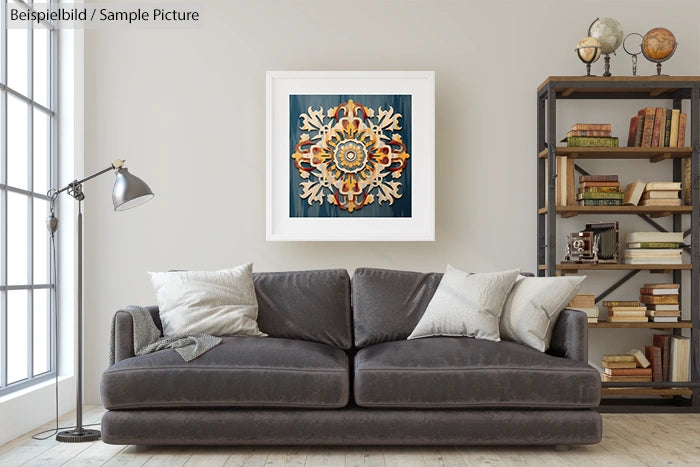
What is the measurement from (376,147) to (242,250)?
3.51 ft

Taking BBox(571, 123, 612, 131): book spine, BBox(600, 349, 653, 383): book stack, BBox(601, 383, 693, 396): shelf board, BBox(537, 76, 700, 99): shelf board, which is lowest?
BBox(601, 383, 693, 396): shelf board

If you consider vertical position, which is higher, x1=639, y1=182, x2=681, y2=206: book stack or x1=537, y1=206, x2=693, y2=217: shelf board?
x1=639, y1=182, x2=681, y2=206: book stack

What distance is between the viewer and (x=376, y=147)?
5.13m

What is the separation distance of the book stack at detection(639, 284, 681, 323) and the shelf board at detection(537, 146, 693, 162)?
0.80 m

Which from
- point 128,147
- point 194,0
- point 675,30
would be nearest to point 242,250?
point 128,147

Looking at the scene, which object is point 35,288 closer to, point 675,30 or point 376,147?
point 376,147

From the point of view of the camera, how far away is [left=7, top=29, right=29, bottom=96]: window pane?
14.1ft

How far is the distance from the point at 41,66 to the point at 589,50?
10.7 feet

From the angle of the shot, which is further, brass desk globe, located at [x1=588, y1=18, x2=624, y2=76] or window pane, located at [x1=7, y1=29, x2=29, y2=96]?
brass desk globe, located at [x1=588, y1=18, x2=624, y2=76]

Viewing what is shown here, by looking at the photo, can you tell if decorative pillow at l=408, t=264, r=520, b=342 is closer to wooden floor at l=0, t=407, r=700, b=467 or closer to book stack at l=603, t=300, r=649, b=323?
wooden floor at l=0, t=407, r=700, b=467

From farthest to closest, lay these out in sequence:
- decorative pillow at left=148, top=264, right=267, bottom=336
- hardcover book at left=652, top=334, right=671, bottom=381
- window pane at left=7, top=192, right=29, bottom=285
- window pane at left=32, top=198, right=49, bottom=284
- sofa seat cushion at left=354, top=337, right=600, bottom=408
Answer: hardcover book at left=652, top=334, right=671, bottom=381 < window pane at left=32, top=198, right=49, bottom=284 < window pane at left=7, top=192, right=29, bottom=285 < decorative pillow at left=148, top=264, right=267, bottom=336 < sofa seat cushion at left=354, top=337, right=600, bottom=408

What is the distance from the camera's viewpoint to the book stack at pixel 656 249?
4895 mm

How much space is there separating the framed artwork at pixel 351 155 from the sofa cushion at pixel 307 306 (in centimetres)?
62

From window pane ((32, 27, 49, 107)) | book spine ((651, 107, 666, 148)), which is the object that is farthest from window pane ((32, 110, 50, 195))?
book spine ((651, 107, 666, 148))
